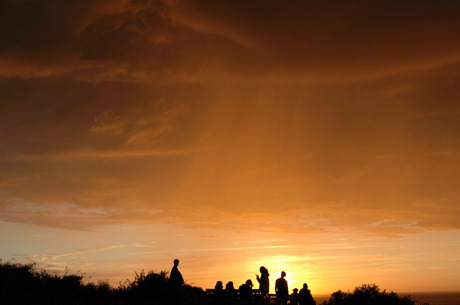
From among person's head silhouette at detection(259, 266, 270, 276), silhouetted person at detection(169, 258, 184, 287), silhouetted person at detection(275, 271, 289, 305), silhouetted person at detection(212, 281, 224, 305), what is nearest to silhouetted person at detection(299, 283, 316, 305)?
silhouetted person at detection(275, 271, 289, 305)

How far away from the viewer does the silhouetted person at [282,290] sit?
85.1ft

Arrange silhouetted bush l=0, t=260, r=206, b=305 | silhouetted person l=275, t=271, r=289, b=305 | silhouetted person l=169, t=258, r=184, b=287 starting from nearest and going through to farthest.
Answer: silhouetted bush l=0, t=260, r=206, b=305
silhouetted person l=169, t=258, r=184, b=287
silhouetted person l=275, t=271, r=289, b=305

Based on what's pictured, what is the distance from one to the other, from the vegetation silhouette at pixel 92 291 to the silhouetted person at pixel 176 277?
0.47 ft

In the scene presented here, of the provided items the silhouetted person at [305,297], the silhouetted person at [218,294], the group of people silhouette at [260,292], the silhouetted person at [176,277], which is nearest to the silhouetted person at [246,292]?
the group of people silhouette at [260,292]

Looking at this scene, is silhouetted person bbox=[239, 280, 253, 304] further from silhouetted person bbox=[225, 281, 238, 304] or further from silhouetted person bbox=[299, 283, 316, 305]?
silhouetted person bbox=[299, 283, 316, 305]

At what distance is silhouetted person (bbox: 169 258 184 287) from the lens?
22452 millimetres

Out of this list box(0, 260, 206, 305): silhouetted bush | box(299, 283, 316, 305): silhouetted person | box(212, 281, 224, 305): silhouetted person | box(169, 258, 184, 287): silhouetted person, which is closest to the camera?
box(0, 260, 206, 305): silhouetted bush

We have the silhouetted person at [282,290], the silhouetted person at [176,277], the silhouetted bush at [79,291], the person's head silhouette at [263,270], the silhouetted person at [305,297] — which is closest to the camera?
the silhouetted bush at [79,291]

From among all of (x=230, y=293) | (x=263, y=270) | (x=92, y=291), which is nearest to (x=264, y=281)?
(x=263, y=270)

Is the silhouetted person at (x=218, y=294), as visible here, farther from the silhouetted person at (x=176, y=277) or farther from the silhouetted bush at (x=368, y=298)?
the silhouetted bush at (x=368, y=298)

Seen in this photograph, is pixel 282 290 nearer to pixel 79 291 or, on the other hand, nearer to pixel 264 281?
pixel 264 281

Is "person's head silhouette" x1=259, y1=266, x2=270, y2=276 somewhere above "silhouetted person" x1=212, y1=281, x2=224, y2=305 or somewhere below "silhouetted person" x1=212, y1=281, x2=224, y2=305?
above

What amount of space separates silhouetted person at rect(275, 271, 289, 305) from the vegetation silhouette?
4.51 feet

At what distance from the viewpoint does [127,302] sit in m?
21.0
